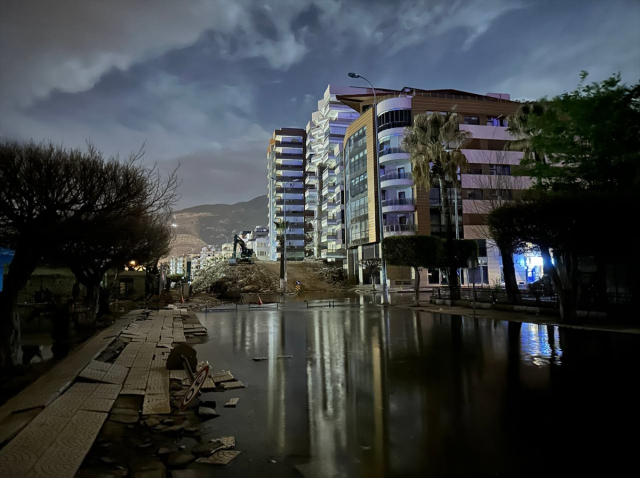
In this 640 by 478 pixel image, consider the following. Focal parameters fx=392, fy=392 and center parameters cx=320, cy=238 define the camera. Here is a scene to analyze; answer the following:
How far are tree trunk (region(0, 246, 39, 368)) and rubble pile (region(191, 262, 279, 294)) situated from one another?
36755 mm

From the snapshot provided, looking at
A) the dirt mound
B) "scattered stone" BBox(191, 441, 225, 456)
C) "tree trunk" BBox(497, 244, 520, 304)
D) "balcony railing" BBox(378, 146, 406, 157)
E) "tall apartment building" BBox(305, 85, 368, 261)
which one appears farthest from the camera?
"tall apartment building" BBox(305, 85, 368, 261)

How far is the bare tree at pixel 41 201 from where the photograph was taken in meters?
10.2

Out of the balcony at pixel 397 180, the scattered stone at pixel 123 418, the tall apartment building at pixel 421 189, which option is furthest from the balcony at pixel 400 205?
the scattered stone at pixel 123 418

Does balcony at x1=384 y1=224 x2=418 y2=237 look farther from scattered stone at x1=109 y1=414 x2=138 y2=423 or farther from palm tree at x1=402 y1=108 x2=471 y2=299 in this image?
scattered stone at x1=109 y1=414 x2=138 y2=423

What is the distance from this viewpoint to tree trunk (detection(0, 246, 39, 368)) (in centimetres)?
1020

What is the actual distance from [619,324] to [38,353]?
22.4m

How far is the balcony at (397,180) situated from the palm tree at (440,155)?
25.7 meters

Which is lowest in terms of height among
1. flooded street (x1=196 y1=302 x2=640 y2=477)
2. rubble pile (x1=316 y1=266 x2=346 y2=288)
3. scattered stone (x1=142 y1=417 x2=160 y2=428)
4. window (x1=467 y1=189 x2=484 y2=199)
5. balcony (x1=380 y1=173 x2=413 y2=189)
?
flooded street (x1=196 y1=302 x2=640 y2=477)

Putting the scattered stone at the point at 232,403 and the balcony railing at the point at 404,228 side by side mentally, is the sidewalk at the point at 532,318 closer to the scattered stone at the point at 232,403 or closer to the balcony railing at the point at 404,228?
the scattered stone at the point at 232,403

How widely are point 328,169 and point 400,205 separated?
3702 centimetres

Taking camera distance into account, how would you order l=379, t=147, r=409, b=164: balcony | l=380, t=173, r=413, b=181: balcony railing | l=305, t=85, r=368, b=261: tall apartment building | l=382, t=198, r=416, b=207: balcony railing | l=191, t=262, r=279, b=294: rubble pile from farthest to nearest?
l=305, t=85, r=368, b=261: tall apartment building, l=380, t=173, r=413, b=181: balcony railing, l=379, t=147, r=409, b=164: balcony, l=382, t=198, r=416, b=207: balcony railing, l=191, t=262, r=279, b=294: rubble pile

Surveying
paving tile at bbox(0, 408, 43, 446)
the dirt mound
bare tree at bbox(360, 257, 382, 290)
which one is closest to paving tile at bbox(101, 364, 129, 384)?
paving tile at bbox(0, 408, 43, 446)

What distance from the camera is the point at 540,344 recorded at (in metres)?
12.3

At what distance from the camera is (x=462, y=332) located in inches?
591
